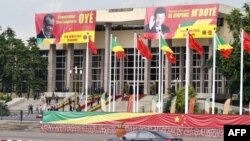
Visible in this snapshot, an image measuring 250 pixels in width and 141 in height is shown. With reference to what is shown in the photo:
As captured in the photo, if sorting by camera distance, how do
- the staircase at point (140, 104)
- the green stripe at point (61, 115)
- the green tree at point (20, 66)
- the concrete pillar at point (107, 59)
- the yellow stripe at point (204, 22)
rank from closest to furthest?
1. the green stripe at point (61, 115)
2. the staircase at point (140, 104)
3. the yellow stripe at point (204, 22)
4. the concrete pillar at point (107, 59)
5. the green tree at point (20, 66)

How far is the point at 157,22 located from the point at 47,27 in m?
17.4

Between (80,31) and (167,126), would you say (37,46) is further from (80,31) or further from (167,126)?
(167,126)

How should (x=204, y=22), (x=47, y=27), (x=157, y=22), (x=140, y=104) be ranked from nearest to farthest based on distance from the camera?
(x=204, y=22), (x=140, y=104), (x=157, y=22), (x=47, y=27)

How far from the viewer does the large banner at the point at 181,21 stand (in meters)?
68.0

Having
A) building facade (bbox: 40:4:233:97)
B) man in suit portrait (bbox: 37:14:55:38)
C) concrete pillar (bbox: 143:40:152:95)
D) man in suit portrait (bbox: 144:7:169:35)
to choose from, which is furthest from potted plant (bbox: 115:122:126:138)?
man in suit portrait (bbox: 37:14:55:38)

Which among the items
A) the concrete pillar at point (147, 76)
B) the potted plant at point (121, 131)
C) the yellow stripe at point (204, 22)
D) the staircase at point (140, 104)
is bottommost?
the staircase at point (140, 104)

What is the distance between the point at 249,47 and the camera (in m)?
39.1

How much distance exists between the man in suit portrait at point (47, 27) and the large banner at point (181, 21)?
15.6 meters

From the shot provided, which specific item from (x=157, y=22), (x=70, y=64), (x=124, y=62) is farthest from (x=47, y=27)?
(x=157, y=22)

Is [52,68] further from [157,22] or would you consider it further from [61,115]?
[61,115]

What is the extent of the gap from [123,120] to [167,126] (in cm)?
328

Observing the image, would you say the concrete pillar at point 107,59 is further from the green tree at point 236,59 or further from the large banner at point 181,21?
the green tree at point 236,59

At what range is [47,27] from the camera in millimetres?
79250

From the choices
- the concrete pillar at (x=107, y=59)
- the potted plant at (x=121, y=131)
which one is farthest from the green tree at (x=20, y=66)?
the potted plant at (x=121, y=131)
